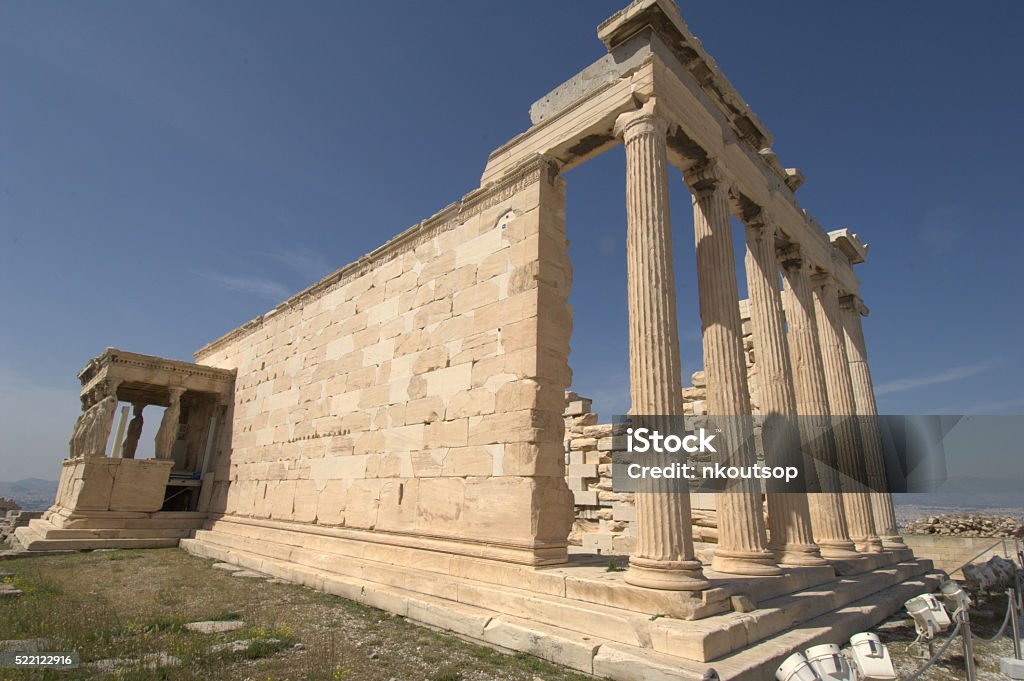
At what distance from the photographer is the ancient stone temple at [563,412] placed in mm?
6035

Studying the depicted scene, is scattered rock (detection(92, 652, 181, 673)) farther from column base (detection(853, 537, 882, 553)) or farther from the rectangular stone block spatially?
column base (detection(853, 537, 882, 553))

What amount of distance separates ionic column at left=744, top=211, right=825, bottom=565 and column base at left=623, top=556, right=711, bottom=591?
3.08 m

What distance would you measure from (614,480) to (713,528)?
2.30 m

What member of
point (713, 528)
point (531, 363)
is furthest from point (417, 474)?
point (713, 528)

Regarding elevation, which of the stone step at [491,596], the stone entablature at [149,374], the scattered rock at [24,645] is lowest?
the scattered rock at [24,645]

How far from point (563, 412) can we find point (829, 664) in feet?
14.5

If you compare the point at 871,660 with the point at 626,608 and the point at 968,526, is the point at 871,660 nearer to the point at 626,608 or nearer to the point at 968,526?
the point at 626,608

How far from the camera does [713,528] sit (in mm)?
10445

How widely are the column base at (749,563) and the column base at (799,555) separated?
2.93 ft

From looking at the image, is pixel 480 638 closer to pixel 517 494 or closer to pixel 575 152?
pixel 517 494

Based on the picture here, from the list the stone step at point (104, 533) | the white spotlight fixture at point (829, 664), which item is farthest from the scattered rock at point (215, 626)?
the stone step at point (104, 533)

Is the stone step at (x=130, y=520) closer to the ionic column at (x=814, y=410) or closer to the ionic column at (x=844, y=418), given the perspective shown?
the ionic column at (x=814, y=410)

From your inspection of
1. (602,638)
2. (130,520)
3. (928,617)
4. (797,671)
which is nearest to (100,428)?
(130,520)

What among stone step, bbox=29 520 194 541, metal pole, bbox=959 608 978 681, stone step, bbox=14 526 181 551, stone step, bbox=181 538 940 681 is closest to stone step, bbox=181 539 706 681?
stone step, bbox=181 538 940 681
